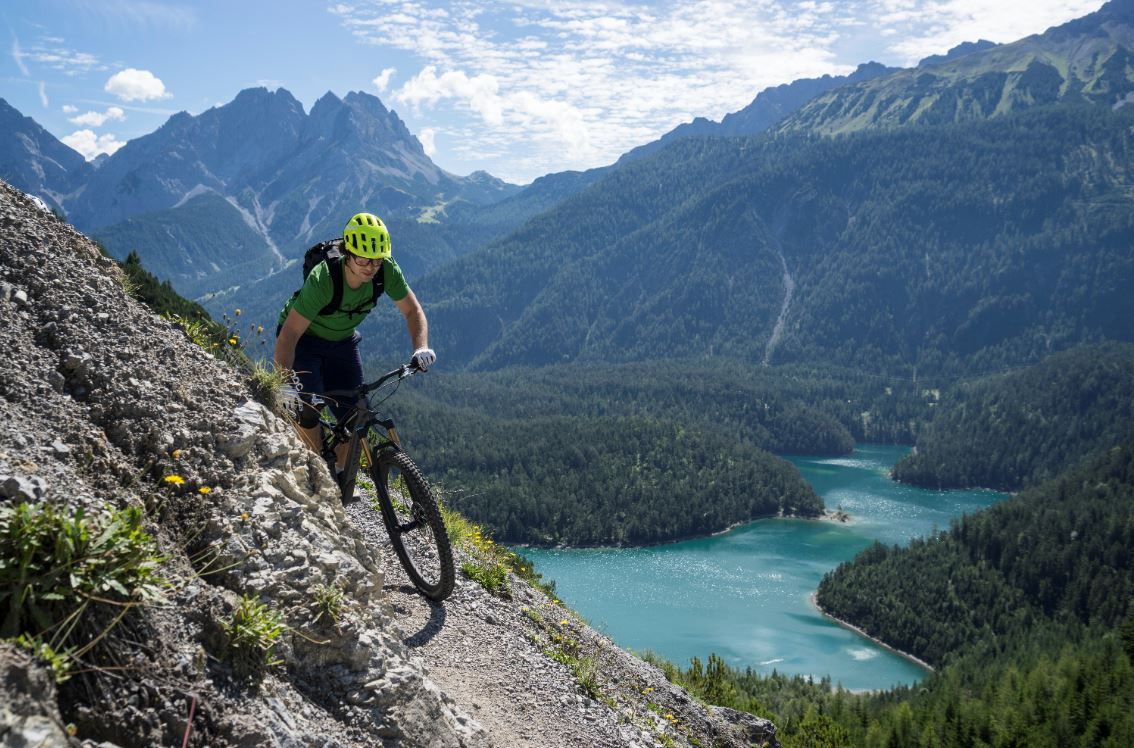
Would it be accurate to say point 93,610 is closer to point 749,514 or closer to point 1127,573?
point 1127,573

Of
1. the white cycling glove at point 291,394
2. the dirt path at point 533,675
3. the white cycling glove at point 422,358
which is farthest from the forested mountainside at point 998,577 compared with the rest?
the white cycling glove at point 291,394

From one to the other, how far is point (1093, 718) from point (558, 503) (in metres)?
97.6

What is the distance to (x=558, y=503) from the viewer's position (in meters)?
153

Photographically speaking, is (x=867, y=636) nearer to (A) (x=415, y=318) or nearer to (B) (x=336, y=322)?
(A) (x=415, y=318)

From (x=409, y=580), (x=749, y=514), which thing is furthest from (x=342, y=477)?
(x=749, y=514)

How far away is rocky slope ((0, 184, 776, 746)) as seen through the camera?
4.47 metres

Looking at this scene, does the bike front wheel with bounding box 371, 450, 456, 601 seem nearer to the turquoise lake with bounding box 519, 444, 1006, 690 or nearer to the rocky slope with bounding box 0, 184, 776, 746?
the rocky slope with bounding box 0, 184, 776, 746

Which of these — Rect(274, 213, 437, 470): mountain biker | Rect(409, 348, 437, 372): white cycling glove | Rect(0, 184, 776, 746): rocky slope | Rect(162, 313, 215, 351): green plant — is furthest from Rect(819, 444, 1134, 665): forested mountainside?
Rect(162, 313, 215, 351): green plant

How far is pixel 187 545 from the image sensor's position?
5.86 metres

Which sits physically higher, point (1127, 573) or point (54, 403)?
point (54, 403)

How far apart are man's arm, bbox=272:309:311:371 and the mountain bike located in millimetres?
655

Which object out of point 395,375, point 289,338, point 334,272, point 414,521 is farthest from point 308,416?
point 414,521

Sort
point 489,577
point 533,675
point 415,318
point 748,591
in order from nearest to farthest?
1. point 533,675
2. point 415,318
3. point 489,577
4. point 748,591

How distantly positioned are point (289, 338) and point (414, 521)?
2.71 meters
